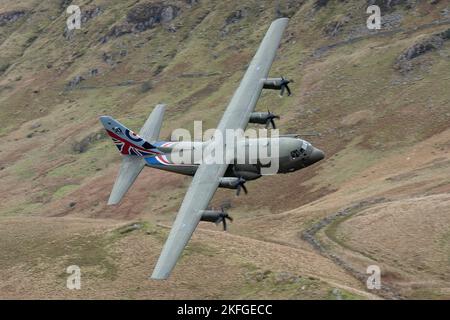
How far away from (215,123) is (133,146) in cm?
5598

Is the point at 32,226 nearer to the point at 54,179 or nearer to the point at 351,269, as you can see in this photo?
the point at 351,269

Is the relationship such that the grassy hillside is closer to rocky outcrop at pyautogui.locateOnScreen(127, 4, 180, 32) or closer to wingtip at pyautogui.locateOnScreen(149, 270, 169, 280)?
rocky outcrop at pyautogui.locateOnScreen(127, 4, 180, 32)

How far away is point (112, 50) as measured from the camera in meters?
162

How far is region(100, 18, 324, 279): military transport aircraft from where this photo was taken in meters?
43.4

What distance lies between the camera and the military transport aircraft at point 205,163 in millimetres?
43438

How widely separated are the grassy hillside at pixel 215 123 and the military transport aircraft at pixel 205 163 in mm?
6028

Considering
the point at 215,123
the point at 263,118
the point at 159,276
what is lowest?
the point at 159,276

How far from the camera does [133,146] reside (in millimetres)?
54031

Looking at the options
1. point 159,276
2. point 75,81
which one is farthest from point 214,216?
point 75,81

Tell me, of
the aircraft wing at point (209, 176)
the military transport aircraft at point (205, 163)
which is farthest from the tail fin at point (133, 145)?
the aircraft wing at point (209, 176)

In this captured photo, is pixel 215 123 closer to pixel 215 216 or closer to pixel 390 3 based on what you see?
pixel 390 3

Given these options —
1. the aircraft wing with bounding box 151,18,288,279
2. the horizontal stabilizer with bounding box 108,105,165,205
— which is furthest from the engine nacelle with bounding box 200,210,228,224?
the horizontal stabilizer with bounding box 108,105,165,205
